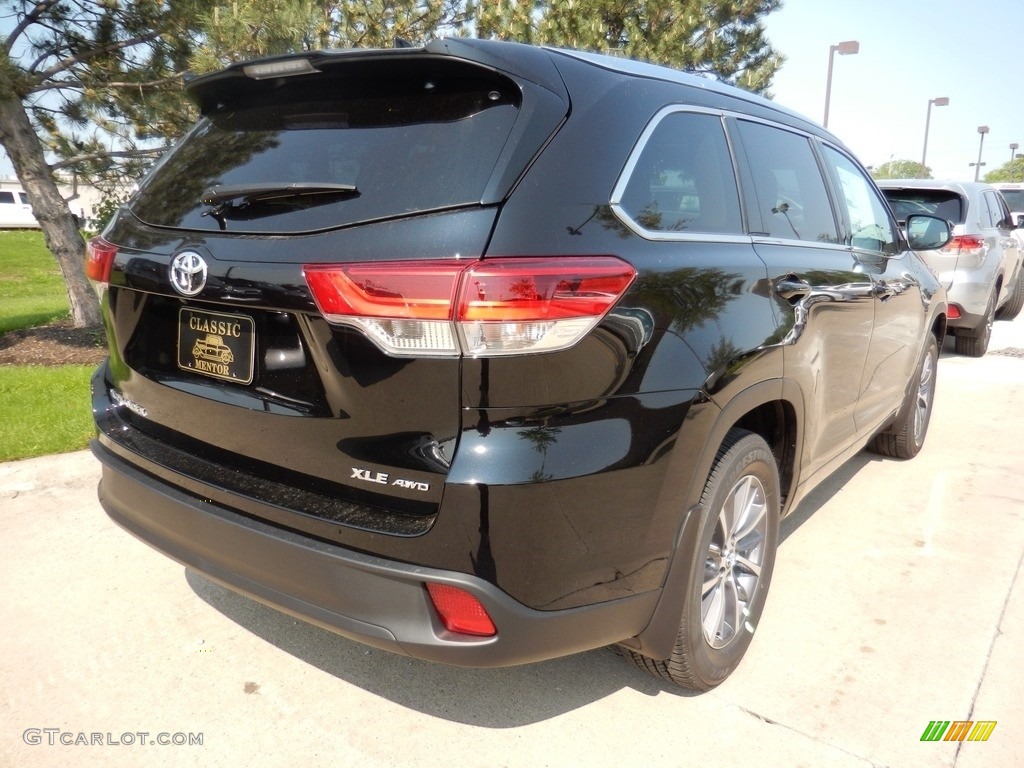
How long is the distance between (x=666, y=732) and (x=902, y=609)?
4.25ft

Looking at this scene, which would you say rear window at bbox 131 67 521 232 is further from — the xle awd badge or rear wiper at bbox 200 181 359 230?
the xle awd badge

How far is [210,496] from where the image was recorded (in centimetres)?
214

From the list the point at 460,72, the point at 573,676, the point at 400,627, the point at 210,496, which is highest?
the point at 460,72

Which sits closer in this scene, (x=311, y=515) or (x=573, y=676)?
(x=311, y=515)

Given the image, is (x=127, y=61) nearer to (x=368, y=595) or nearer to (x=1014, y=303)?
(x=368, y=595)

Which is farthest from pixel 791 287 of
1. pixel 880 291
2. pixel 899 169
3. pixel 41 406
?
pixel 899 169

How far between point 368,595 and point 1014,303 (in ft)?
41.0

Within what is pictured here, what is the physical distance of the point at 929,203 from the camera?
8227 mm

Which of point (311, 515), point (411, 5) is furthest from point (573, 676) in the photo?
point (411, 5)

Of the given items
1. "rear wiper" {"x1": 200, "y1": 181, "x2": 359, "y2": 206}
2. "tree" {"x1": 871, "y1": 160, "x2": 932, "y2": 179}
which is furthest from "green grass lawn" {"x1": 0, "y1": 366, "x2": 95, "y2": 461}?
"tree" {"x1": 871, "y1": 160, "x2": 932, "y2": 179}

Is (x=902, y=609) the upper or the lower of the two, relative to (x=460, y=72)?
lower

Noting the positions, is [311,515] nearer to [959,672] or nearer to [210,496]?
[210,496]

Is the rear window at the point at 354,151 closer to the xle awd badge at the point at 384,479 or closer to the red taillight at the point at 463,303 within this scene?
the red taillight at the point at 463,303

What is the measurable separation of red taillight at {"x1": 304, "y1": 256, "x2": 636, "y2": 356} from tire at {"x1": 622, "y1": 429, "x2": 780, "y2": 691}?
0.78 m
